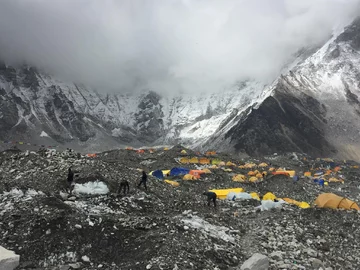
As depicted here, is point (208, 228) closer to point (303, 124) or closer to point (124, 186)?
point (124, 186)

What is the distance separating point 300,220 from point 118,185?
11096 mm

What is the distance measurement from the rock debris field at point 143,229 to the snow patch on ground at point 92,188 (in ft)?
0.19

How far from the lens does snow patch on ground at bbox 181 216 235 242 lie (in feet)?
57.2

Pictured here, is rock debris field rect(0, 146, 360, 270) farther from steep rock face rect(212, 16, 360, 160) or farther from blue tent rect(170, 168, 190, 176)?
steep rock face rect(212, 16, 360, 160)

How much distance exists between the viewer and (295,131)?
6688 inches

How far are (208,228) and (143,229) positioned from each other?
346 centimetres

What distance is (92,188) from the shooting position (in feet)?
68.2

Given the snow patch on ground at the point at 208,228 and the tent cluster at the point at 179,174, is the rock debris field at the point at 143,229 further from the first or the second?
the tent cluster at the point at 179,174

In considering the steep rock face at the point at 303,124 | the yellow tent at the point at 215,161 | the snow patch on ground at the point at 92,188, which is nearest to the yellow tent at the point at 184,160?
the yellow tent at the point at 215,161

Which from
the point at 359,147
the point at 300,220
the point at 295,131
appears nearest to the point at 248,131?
the point at 295,131

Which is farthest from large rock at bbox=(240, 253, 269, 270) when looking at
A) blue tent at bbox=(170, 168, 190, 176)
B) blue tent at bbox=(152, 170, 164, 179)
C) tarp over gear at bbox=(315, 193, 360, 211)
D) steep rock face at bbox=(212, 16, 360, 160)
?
steep rock face at bbox=(212, 16, 360, 160)

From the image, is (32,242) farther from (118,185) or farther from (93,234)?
(118,185)

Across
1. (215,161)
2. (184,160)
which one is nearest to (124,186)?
(184,160)

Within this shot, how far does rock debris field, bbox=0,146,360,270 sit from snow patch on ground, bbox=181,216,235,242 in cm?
7
